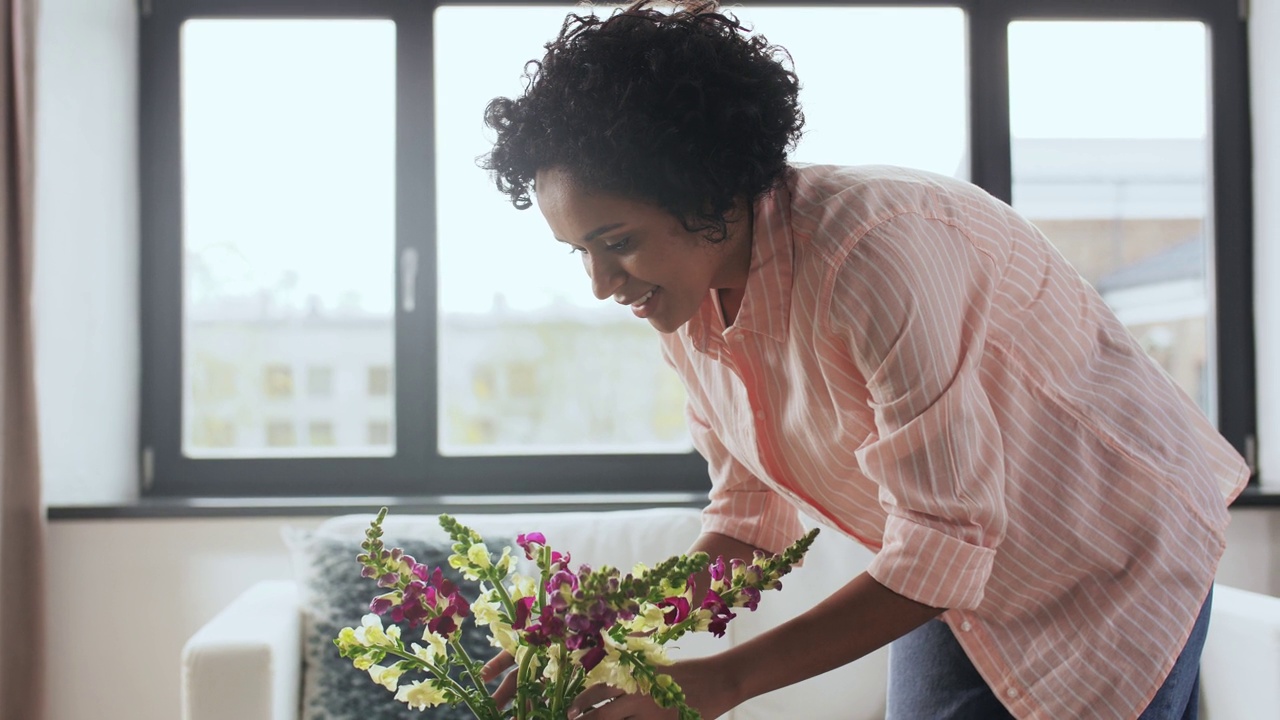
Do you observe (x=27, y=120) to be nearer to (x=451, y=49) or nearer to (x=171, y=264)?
(x=171, y=264)

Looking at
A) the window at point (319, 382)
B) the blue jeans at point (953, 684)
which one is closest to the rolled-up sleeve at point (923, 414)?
the blue jeans at point (953, 684)

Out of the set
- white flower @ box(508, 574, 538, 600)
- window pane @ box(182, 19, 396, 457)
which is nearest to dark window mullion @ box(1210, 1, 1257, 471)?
window pane @ box(182, 19, 396, 457)

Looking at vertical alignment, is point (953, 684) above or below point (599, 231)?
below

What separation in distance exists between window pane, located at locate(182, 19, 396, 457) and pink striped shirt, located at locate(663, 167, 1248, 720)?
6.24ft

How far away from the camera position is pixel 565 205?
917mm

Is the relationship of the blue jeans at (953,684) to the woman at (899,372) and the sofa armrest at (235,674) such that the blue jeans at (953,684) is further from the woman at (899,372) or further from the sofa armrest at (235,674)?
the sofa armrest at (235,674)

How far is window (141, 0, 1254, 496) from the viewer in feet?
8.96

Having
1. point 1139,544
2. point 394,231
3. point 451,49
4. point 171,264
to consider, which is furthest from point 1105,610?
point 171,264

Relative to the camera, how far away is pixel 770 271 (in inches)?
36.8

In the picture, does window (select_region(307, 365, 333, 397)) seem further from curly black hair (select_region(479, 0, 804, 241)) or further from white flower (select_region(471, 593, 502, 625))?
white flower (select_region(471, 593, 502, 625))

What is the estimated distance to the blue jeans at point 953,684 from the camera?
95cm

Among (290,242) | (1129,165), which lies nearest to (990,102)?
(1129,165)

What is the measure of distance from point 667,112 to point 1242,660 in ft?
4.91

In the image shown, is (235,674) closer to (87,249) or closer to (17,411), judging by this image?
(17,411)
